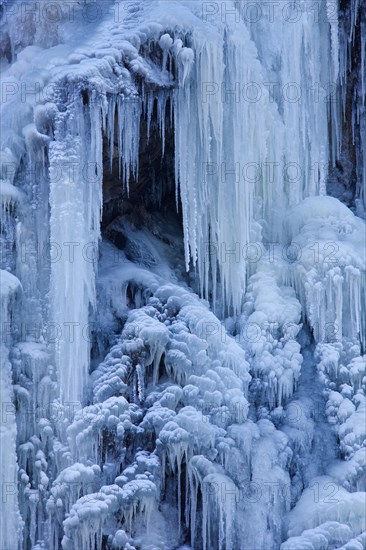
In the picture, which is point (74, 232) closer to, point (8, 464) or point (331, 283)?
point (8, 464)

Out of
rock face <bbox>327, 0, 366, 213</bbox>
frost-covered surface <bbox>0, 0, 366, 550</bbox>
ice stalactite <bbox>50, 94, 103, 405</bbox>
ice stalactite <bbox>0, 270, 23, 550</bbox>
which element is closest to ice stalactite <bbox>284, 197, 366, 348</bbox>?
frost-covered surface <bbox>0, 0, 366, 550</bbox>

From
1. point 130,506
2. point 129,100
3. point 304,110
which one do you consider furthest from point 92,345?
point 304,110

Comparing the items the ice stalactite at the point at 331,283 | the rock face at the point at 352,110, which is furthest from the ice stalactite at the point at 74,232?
the rock face at the point at 352,110

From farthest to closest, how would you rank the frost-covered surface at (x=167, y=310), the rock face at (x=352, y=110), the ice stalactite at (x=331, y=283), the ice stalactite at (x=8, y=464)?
the rock face at (x=352, y=110) < the ice stalactite at (x=331, y=283) < the frost-covered surface at (x=167, y=310) < the ice stalactite at (x=8, y=464)

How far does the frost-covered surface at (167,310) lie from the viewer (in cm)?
852

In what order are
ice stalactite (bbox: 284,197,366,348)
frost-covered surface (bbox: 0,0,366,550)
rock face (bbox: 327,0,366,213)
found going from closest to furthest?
frost-covered surface (bbox: 0,0,366,550), ice stalactite (bbox: 284,197,366,348), rock face (bbox: 327,0,366,213)

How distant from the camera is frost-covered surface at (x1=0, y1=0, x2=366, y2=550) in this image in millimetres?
8523

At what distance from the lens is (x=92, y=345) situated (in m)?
9.20

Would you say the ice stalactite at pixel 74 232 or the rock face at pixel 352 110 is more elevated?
the rock face at pixel 352 110

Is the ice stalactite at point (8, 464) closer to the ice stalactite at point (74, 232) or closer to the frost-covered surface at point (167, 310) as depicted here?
the frost-covered surface at point (167, 310)

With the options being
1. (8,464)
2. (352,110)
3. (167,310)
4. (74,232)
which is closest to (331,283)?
(167,310)

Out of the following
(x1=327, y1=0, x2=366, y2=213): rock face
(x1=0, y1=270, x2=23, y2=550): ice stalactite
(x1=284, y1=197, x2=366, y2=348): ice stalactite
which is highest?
(x1=327, y1=0, x2=366, y2=213): rock face

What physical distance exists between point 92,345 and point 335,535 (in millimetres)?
2738

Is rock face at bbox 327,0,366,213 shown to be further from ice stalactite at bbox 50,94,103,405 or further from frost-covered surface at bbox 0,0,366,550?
ice stalactite at bbox 50,94,103,405
